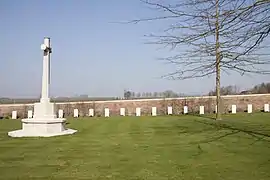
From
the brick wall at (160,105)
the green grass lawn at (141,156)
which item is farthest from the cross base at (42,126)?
the brick wall at (160,105)

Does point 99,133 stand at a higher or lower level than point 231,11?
lower

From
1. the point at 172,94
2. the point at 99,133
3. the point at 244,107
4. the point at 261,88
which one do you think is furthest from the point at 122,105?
the point at 261,88

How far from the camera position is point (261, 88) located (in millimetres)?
38906

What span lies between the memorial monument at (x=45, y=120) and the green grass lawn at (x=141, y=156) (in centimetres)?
97

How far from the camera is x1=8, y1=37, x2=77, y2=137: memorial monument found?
12.6 m

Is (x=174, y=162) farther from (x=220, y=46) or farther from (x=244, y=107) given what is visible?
(x=244, y=107)

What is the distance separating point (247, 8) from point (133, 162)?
3.55 meters

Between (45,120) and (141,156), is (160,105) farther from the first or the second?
(141,156)

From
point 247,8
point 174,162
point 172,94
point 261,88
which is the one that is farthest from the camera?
point 261,88

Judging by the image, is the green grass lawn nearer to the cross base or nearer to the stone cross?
the cross base

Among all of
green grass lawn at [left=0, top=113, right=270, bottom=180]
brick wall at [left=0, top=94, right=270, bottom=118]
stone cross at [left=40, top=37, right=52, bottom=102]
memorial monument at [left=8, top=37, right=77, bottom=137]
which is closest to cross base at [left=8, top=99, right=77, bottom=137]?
memorial monument at [left=8, top=37, right=77, bottom=137]

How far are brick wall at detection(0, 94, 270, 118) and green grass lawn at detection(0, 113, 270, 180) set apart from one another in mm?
14958

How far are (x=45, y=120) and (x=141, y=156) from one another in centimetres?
567

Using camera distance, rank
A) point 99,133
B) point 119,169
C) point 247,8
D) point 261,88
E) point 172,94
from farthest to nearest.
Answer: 1. point 261,88
2. point 172,94
3. point 99,133
4. point 119,169
5. point 247,8
